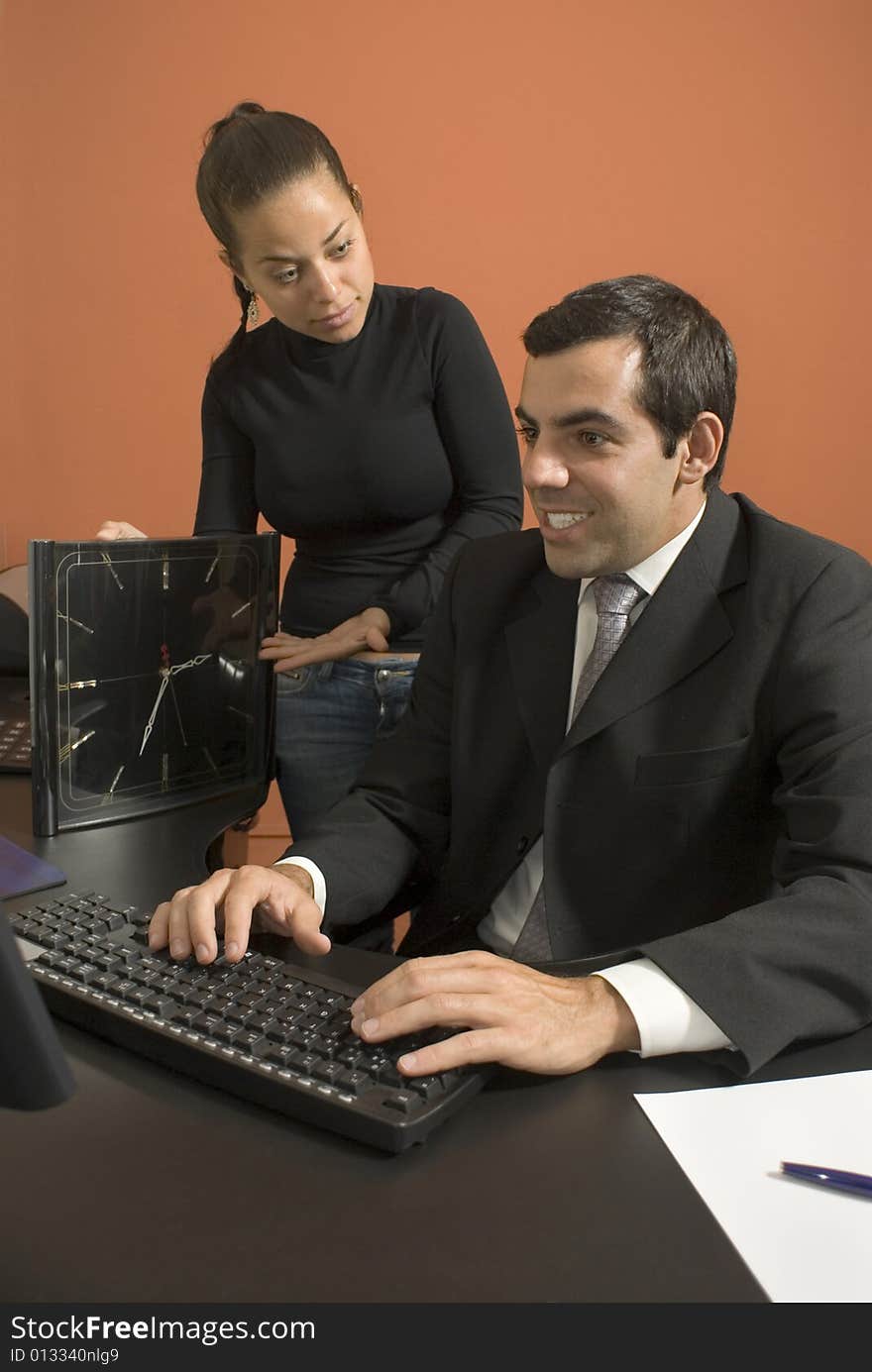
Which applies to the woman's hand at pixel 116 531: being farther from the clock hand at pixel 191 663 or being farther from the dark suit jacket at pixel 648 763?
the dark suit jacket at pixel 648 763

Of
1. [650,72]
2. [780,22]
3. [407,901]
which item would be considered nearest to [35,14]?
[650,72]

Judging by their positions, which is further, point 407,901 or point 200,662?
point 200,662

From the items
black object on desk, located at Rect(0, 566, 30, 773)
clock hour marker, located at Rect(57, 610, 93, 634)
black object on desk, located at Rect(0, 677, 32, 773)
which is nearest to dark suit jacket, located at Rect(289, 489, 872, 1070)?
clock hour marker, located at Rect(57, 610, 93, 634)

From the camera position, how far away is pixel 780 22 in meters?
3.03

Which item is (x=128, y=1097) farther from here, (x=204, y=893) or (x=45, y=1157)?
(x=204, y=893)

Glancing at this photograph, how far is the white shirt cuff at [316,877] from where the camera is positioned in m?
1.22

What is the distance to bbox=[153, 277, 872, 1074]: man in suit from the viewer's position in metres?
1.17

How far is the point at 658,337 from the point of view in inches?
51.1

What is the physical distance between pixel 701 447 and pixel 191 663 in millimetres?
678

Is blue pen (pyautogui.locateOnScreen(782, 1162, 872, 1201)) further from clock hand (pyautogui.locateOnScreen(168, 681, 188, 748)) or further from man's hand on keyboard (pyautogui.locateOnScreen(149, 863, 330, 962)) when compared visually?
clock hand (pyautogui.locateOnScreen(168, 681, 188, 748))

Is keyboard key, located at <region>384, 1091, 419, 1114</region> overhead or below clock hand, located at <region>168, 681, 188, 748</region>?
below

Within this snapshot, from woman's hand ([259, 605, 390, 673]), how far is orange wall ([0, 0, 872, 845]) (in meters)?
1.61

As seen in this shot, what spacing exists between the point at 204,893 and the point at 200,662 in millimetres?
579

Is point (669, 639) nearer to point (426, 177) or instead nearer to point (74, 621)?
point (74, 621)
